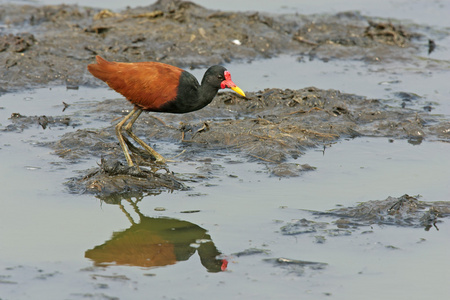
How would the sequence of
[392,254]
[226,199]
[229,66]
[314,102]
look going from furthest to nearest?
1. [229,66]
2. [314,102]
3. [226,199]
4. [392,254]

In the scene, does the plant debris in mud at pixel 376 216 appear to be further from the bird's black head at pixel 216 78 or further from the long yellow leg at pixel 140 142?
the long yellow leg at pixel 140 142

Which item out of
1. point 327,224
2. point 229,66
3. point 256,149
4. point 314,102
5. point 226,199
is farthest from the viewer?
point 229,66

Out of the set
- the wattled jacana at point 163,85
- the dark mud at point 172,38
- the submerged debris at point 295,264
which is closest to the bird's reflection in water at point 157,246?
the submerged debris at point 295,264

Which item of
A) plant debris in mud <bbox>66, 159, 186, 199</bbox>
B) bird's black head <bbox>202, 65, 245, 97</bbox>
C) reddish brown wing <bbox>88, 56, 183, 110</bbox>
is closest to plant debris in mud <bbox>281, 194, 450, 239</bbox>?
plant debris in mud <bbox>66, 159, 186, 199</bbox>

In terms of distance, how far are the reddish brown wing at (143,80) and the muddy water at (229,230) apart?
82 centimetres

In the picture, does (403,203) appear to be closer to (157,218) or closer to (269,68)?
(157,218)

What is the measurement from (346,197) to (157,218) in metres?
1.87

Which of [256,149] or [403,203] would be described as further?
[256,149]

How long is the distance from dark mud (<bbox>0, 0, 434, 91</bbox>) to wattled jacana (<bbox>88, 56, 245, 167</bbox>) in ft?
9.98

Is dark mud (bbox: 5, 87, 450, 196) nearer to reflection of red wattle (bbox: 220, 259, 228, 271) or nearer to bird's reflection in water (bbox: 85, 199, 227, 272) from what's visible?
bird's reflection in water (bbox: 85, 199, 227, 272)

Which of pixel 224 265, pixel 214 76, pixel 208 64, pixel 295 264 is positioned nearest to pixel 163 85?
pixel 214 76

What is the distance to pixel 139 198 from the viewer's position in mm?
6523

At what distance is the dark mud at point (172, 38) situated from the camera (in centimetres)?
1036

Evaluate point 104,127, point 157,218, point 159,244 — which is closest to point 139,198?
point 157,218
